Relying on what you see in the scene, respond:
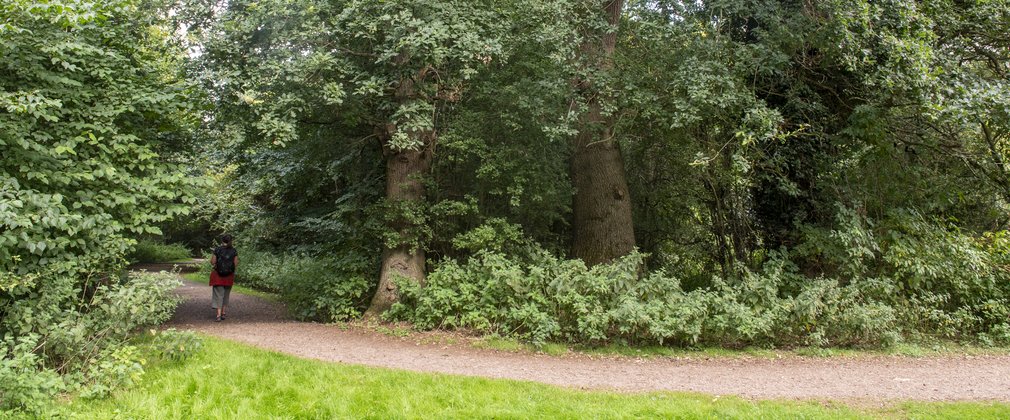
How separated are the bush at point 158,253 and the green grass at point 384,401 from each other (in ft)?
63.0

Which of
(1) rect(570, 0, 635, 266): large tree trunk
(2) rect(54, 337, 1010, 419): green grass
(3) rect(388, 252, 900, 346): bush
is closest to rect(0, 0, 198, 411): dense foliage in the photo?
(2) rect(54, 337, 1010, 419): green grass

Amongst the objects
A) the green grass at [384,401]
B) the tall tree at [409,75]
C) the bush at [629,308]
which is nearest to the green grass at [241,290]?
the tall tree at [409,75]

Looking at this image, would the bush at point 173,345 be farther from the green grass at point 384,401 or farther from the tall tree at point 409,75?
the tall tree at point 409,75

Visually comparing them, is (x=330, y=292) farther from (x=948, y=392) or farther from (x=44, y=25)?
(x=948, y=392)

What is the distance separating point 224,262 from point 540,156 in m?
5.44

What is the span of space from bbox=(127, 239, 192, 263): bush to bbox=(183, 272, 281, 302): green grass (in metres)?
4.14

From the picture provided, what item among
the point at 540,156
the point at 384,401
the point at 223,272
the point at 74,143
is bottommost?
the point at 384,401

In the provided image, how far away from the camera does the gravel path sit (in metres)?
5.88

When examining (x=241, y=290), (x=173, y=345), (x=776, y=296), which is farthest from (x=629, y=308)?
(x=241, y=290)

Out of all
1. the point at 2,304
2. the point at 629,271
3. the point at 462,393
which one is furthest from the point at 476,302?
the point at 2,304

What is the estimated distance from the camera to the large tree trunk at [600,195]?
9797 mm

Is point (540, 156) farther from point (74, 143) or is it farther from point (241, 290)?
point (241, 290)

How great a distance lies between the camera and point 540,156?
9609 mm

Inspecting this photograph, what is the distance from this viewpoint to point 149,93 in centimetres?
659
